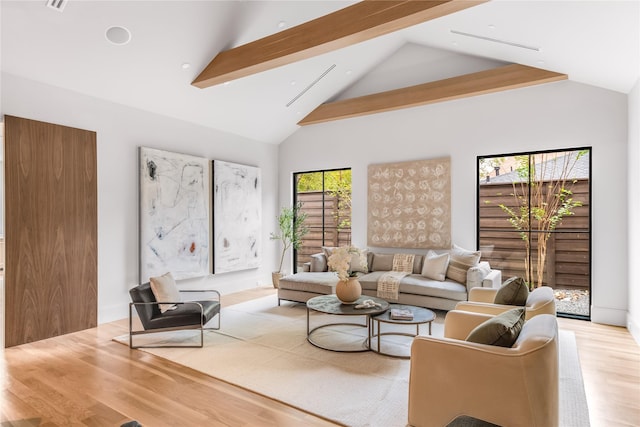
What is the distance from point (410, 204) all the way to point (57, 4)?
5.30 m

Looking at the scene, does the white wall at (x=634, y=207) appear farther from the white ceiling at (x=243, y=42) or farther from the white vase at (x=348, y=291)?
the white vase at (x=348, y=291)

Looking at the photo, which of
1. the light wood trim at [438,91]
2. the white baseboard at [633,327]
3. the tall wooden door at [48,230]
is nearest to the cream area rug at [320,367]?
the white baseboard at [633,327]

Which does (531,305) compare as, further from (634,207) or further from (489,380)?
(634,207)

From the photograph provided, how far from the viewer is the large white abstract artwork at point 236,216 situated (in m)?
6.42

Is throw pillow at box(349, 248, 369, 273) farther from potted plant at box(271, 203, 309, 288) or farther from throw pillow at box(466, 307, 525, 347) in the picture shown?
throw pillow at box(466, 307, 525, 347)

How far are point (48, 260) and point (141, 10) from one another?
9.84ft

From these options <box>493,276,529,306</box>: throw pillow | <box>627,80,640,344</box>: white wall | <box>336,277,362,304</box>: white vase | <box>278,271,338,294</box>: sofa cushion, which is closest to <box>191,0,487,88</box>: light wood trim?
<box>493,276,529,306</box>: throw pillow

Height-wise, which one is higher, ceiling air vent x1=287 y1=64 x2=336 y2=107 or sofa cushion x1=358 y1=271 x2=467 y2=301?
ceiling air vent x1=287 y1=64 x2=336 y2=107

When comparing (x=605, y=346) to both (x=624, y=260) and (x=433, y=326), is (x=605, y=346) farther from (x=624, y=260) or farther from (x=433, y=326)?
(x=433, y=326)

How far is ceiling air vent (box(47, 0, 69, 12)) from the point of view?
3439mm

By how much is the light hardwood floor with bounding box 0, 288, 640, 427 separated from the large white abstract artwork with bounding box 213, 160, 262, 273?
271cm

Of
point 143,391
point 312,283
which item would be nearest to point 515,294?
point 312,283

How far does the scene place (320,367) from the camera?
341 cm

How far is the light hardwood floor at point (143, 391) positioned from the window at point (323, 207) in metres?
4.25
